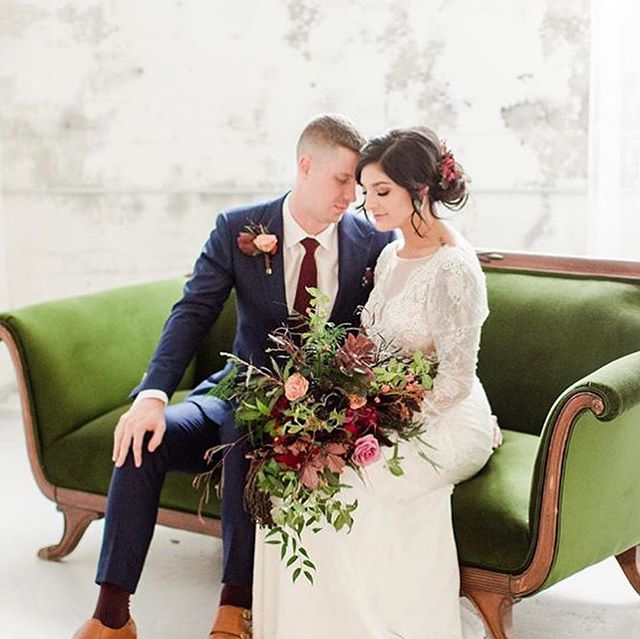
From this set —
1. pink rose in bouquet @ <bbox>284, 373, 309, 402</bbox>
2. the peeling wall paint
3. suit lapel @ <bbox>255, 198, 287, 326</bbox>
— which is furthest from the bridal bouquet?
the peeling wall paint

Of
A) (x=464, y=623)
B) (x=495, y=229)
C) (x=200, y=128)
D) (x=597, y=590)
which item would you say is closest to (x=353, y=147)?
(x=464, y=623)

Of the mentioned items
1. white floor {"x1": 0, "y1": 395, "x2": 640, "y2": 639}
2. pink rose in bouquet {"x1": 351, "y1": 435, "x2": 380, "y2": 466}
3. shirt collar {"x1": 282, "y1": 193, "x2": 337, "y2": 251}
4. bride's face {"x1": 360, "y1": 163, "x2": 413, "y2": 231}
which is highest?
bride's face {"x1": 360, "y1": 163, "x2": 413, "y2": 231}

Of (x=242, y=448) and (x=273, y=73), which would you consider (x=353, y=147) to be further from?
(x=273, y=73)

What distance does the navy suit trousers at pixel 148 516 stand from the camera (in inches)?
116

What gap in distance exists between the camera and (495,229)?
471 cm

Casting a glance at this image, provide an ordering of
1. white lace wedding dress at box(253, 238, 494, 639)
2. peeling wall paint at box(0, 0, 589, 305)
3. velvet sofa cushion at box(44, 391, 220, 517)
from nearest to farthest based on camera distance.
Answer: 1. white lace wedding dress at box(253, 238, 494, 639)
2. velvet sofa cushion at box(44, 391, 220, 517)
3. peeling wall paint at box(0, 0, 589, 305)

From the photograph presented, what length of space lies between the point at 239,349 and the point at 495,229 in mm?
1730

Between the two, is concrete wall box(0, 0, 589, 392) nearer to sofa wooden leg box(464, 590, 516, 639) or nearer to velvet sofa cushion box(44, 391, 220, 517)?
velvet sofa cushion box(44, 391, 220, 517)

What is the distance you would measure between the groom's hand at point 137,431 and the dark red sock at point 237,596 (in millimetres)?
367

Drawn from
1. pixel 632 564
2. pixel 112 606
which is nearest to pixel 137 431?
pixel 112 606

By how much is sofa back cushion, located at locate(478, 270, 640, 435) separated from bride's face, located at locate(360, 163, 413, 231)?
0.59 metres

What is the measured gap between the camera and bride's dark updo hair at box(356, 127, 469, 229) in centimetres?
290

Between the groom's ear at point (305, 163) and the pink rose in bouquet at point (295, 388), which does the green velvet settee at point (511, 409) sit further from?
the groom's ear at point (305, 163)

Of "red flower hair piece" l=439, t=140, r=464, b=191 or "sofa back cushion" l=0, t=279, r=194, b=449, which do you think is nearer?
"red flower hair piece" l=439, t=140, r=464, b=191
